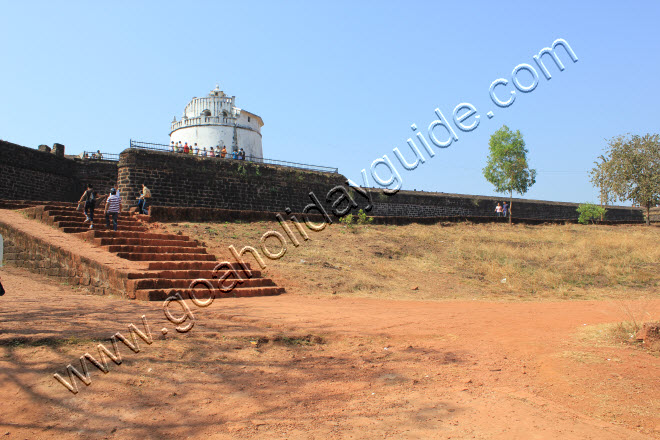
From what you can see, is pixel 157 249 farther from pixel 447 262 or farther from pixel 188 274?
pixel 447 262

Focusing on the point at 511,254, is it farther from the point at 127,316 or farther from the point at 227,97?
the point at 227,97

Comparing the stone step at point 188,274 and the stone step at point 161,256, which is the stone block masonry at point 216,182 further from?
the stone step at point 188,274

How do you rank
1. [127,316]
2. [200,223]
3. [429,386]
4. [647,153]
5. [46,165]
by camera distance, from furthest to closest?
→ [647,153]
[46,165]
[200,223]
[127,316]
[429,386]

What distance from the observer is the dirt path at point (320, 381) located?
3449mm

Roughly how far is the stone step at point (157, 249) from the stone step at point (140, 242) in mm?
330

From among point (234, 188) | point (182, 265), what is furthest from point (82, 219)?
point (234, 188)

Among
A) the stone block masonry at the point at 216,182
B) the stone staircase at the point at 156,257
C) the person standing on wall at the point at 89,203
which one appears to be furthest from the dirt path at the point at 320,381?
the stone block masonry at the point at 216,182

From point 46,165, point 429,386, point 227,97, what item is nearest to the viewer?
point 429,386

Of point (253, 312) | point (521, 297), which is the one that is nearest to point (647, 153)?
point (521, 297)

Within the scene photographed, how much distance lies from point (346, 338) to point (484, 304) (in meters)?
4.81

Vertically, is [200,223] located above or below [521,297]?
above

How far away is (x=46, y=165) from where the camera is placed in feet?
61.3

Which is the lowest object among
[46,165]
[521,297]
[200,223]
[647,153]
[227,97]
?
[521,297]

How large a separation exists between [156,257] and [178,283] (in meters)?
1.92
